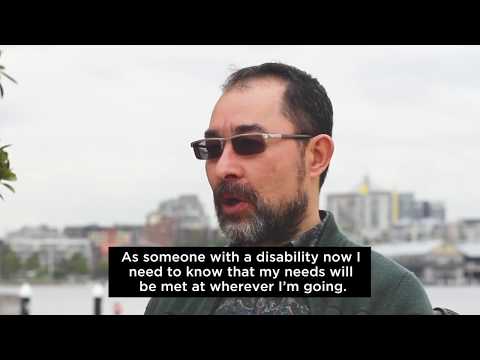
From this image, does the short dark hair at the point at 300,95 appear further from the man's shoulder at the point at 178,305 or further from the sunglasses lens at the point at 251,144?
the man's shoulder at the point at 178,305

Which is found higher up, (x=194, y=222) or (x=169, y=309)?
(x=194, y=222)

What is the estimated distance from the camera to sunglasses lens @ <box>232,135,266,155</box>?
407cm

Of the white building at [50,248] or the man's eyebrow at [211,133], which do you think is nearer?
the man's eyebrow at [211,133]

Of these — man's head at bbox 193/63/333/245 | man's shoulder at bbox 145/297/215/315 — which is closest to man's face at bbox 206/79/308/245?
man's head at bbox 193/63/333/245

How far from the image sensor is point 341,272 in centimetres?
413

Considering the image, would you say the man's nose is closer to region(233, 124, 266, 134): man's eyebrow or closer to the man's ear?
region(233, 124, 266, 134): man's eyebrow

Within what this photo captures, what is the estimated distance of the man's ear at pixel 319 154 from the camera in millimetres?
4172

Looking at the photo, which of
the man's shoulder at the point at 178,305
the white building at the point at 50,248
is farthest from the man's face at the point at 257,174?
the white building at the point at 50,248

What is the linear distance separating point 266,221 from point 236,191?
19cm

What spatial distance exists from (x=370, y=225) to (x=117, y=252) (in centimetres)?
270

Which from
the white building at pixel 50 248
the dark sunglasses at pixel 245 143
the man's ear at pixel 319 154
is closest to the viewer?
the dark sunglasses at pixel 245 143

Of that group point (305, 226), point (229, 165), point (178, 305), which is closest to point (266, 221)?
point (305, 226)
